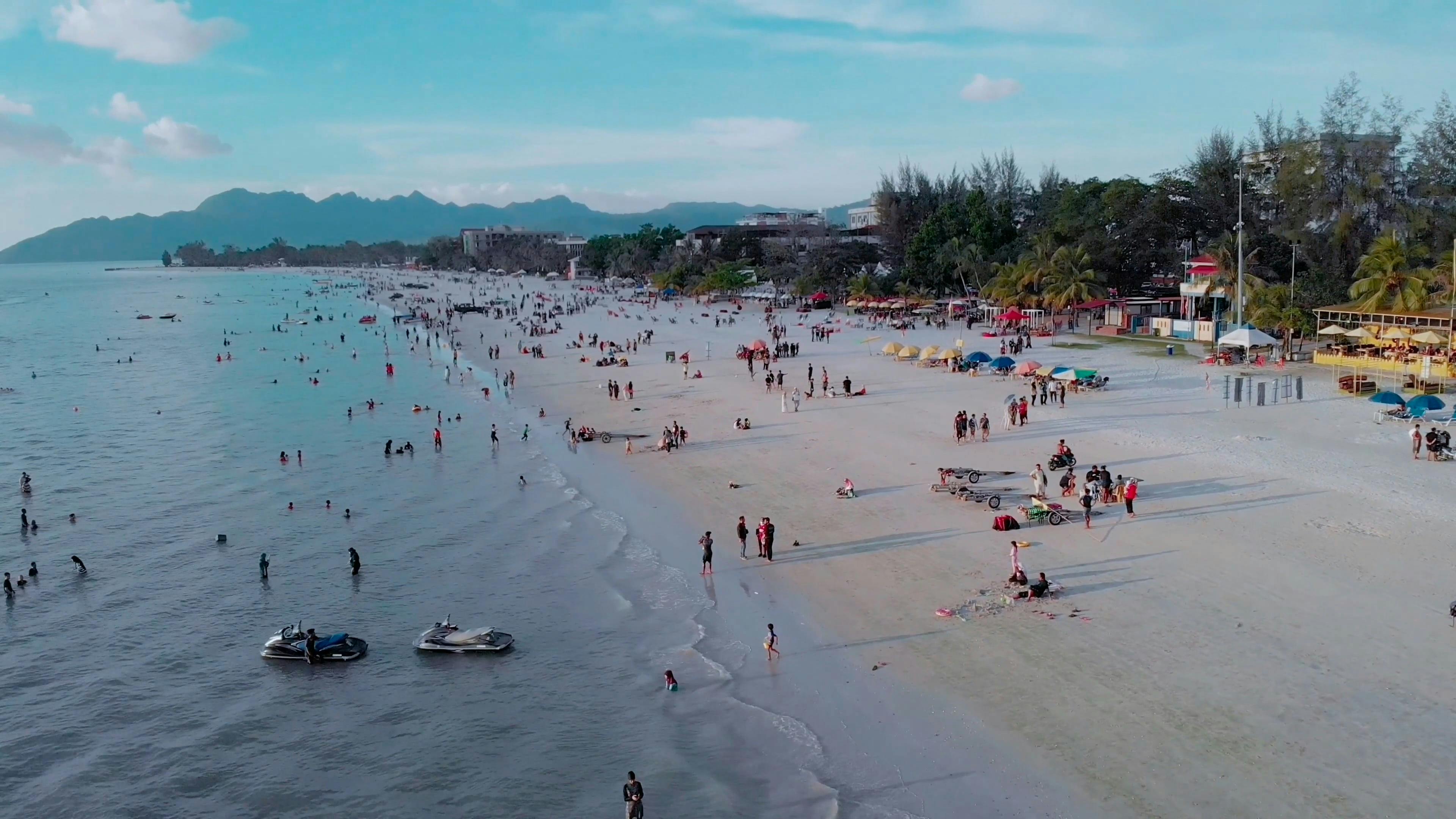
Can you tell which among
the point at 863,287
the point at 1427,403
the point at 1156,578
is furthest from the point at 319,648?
the point at 863,287

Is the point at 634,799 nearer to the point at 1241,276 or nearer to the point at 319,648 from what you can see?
the point at 319,648

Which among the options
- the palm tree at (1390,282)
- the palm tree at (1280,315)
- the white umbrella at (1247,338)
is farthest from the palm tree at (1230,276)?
the white umbrella at (1247,338)

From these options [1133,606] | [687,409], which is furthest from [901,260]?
[1133,606]

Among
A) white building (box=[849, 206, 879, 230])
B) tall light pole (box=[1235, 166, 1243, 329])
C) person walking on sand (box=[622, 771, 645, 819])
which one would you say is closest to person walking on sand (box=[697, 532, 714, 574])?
person walking on sand (box=[622, 771, 645, 819])

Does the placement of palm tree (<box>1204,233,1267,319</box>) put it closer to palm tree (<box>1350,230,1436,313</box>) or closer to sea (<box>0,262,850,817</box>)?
palm tree (<box>1350,230,1436,313</box>)

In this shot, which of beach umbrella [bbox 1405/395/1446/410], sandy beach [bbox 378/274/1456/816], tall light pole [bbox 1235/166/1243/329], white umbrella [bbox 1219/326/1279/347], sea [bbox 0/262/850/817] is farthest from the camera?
tall light pole [bbox 1235/166/1243/329]

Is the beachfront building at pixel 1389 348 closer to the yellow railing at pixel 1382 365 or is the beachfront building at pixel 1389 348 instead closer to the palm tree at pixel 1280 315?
the yellow railing at pixel 1382 365

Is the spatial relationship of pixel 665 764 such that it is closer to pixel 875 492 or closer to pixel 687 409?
pixel 875 492
